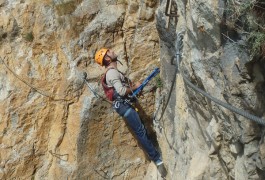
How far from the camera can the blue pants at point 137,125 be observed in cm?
809

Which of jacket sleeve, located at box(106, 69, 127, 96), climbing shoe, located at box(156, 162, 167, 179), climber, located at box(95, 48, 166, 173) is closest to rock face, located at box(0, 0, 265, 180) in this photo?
climbing shoe, located at box(156, 162, 167, 179)

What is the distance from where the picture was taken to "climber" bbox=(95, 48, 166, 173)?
7762 mm

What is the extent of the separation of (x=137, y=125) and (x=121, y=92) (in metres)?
0.89

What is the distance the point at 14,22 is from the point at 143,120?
3100 mm

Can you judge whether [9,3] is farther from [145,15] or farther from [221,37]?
[221,37]

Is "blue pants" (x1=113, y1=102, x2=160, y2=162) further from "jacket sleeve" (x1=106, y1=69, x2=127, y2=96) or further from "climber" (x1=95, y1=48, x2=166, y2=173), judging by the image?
"jacket sleeve" (x1=106, y1=69, x2=127, y2=96)

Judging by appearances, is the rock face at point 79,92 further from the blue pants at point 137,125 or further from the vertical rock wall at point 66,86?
the blue pants at point 137,125

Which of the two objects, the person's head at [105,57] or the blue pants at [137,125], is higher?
the person's head at [105,57]

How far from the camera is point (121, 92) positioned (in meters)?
7.75

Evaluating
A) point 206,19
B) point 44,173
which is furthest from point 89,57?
point 206,19

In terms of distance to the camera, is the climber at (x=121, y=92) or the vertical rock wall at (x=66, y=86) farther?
the vertical rock wall at (x=66, y=86)

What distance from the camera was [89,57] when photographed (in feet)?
28.5

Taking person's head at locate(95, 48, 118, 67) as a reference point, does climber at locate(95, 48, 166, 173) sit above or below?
below

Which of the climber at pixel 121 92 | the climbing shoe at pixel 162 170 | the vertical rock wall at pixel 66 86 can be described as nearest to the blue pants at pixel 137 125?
the climber at pixel 121 92
